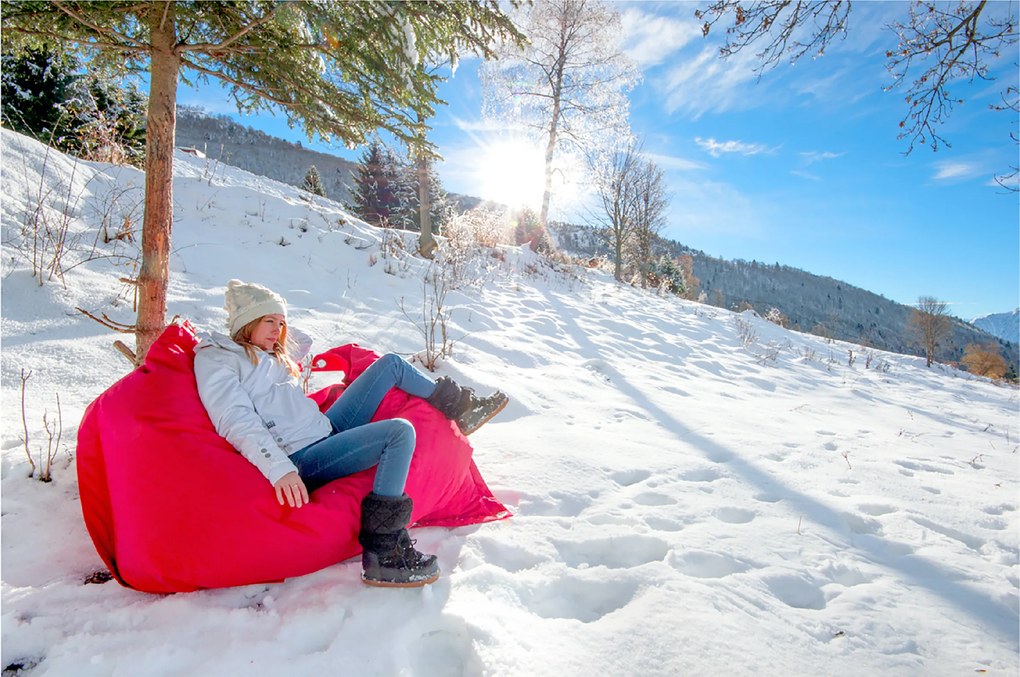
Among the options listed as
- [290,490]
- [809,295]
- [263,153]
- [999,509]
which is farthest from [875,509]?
[809,295]

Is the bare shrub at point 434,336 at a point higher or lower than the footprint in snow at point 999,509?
higher

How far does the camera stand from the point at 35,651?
1381 millimetres

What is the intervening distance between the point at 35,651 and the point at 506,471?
6.61 ft

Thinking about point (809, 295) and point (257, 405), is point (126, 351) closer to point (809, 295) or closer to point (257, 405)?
point (257, 405)

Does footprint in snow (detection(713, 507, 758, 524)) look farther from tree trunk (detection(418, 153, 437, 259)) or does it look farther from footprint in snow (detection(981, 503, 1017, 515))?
tree trunk (detection(418, 153, 437, 259))

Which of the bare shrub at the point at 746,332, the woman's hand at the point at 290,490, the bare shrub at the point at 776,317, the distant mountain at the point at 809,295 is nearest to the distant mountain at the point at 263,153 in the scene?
the bare shrub at the point at 776,317

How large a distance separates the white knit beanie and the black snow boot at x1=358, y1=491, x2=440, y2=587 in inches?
38.1

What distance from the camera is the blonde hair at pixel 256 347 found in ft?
6.83

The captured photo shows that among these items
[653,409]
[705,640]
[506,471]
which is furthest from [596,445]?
[705,640]

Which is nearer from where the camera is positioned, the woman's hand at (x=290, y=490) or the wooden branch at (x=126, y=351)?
the woman's hand at (x=290, y=490)

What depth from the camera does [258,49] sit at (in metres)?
2.39

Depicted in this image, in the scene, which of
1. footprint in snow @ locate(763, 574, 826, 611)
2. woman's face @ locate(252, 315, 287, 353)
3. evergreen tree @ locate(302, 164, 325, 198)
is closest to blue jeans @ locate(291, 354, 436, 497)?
woman's face @ locate(252, 315, 287, 353)

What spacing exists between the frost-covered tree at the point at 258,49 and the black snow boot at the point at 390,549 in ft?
5.44

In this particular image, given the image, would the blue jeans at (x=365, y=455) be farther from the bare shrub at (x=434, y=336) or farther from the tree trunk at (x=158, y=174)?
the bare shrub at (x=434, y=336)
